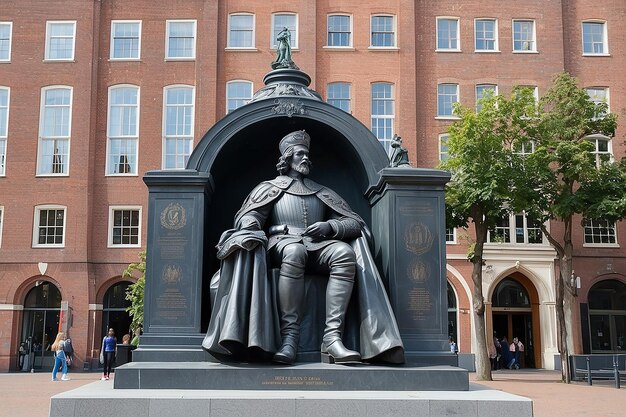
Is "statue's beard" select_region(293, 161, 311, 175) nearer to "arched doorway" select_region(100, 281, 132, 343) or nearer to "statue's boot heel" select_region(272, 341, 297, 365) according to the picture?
"statue's boot heel" select_region(272, 341, 297, 365)

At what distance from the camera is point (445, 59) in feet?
114

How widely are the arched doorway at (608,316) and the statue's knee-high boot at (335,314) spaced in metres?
28.9

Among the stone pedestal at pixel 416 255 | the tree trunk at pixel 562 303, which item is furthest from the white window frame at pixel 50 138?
the stone pedestal at pixel 416 255

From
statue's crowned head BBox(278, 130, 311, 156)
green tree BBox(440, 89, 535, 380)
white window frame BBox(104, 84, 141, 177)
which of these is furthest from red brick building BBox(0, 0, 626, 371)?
statue's crowned head BBox(278, 130, 311, 156)

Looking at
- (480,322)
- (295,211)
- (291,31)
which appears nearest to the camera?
(295,211)

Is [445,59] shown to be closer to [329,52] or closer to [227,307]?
[329,52]

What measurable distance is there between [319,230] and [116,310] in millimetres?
26405

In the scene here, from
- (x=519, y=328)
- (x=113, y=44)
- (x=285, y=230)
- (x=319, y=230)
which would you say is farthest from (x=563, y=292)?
(x=113, y=44)

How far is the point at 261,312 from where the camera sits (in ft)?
26.1

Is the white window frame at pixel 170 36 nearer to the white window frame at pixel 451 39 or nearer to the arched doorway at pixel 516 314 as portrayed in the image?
the white window frame at pixel 451 39

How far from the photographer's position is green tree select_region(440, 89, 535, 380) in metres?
24.1

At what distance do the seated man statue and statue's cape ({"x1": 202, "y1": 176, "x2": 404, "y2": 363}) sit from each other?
11 millimetres

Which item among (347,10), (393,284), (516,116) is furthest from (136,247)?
(393,284)

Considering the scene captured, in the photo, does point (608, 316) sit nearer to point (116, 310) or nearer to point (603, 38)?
point (603, 38)
